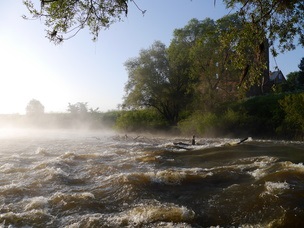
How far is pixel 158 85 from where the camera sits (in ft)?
141

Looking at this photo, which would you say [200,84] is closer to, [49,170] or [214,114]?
[214,114]

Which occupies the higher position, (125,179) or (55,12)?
(55,12)

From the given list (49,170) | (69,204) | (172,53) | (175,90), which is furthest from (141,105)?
(69,204)

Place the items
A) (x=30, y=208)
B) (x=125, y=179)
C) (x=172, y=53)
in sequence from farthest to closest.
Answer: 1. (x=172, y=53)
2. (x=125, y=179)
3. (x=30, y=208)

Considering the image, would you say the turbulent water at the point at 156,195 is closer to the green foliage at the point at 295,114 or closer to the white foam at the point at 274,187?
the white foam at the point at 274,187

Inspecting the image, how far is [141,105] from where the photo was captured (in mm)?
44500

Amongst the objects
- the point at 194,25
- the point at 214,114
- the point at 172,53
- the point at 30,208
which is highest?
the point at 194,25

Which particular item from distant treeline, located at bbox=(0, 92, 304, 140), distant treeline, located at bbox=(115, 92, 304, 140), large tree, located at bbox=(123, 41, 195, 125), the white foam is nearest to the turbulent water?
the white foam

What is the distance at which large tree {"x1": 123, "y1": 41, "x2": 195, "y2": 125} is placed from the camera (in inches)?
1702

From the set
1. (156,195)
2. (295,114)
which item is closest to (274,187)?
(156,195)

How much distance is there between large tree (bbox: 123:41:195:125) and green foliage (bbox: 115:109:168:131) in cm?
145

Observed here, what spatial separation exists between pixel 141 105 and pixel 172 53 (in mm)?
8552

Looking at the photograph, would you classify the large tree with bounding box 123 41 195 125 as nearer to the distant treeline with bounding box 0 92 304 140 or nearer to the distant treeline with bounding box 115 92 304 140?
the distant treeline with bounding box 0 92 304 140

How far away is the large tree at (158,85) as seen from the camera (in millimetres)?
43219
